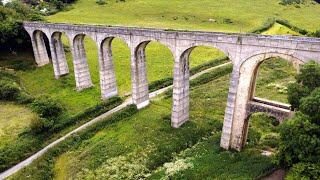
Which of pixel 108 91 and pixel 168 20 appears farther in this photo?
pixel 168 20

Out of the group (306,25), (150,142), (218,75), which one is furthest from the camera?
(306,25)

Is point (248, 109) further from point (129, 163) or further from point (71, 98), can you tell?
point (71, 98)

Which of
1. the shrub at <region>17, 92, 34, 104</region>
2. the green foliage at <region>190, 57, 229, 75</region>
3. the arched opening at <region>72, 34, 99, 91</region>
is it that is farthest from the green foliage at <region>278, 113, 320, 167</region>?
the shrub at <region>17, 92, 34, 104</region>

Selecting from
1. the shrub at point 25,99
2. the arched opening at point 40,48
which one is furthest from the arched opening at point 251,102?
the arched opening at point 40,48

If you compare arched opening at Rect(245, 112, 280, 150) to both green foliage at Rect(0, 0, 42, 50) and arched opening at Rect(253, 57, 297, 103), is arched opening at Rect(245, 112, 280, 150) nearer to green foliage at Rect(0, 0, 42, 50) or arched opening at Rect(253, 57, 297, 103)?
arched opening at Rect(253, 57, 297, 103)

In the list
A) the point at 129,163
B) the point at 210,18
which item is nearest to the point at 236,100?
the point at 129,163

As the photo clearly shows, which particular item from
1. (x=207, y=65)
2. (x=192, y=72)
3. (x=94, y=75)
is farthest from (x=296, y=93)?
(x=94, y=75)

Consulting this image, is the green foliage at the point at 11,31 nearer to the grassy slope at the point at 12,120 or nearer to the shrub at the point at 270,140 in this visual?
the grassy slope at the point at 12,120
